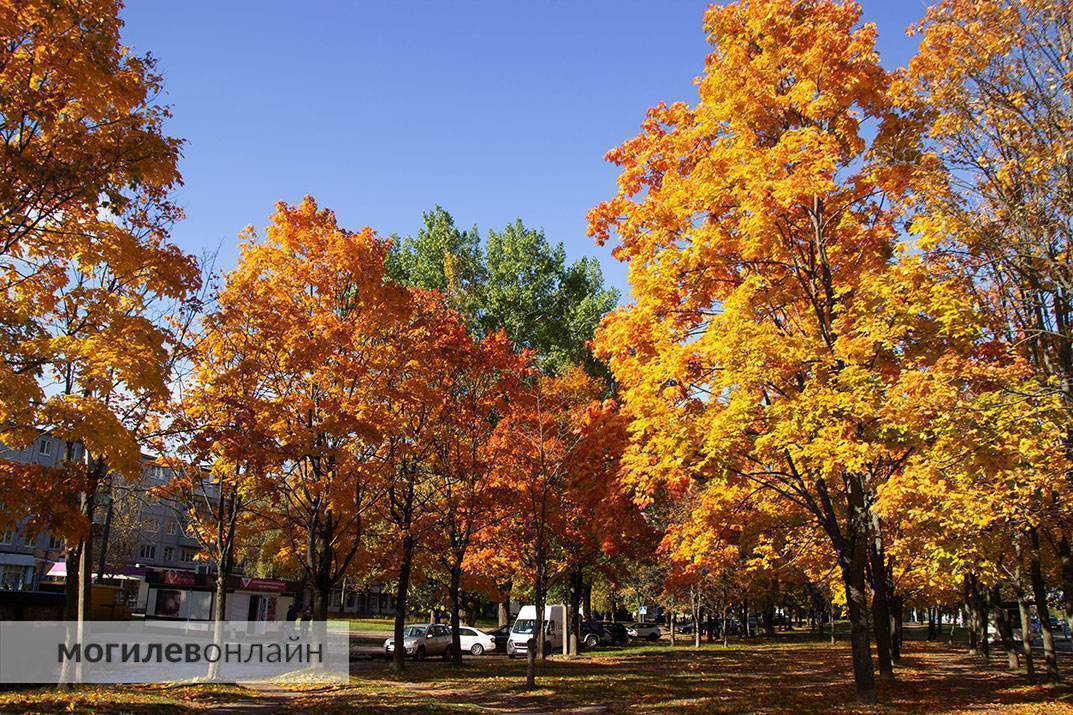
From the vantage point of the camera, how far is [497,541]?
26234mm

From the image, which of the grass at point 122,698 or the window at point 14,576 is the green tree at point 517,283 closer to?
the grass at point 122,698

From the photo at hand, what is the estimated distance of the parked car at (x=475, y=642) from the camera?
1342 inches

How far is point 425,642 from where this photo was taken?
31.2 m

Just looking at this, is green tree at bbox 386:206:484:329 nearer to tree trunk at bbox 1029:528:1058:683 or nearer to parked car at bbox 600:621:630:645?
parked car at bbox 600:621:630:645

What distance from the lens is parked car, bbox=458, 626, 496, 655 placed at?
34.1 m

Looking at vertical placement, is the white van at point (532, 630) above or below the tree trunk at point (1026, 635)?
below

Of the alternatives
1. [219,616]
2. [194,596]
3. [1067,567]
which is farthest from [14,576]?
[1067,567]

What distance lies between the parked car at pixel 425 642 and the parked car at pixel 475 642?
6.06 ft

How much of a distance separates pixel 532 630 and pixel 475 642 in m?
4.39

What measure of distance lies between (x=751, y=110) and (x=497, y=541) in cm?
1785

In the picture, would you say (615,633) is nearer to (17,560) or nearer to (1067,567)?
(1067,567)

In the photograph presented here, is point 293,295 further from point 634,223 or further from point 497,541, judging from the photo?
point 497,541

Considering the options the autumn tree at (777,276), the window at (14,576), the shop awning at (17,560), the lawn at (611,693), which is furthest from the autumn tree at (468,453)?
the window at (14,576)

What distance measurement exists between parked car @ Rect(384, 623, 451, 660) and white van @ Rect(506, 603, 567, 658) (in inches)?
122
